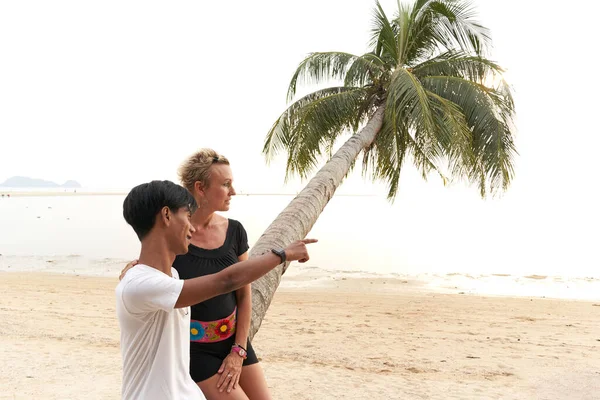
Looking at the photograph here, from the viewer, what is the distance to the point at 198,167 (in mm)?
2816

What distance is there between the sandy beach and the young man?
457 cm

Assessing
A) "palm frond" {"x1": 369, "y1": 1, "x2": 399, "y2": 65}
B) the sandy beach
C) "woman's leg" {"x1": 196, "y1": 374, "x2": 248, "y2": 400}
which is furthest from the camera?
"palm frond" {"x1": 369, "y1": 1, "x2": 399, "y2": 65}

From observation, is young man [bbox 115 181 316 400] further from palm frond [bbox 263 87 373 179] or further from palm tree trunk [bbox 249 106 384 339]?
palm frond [bbox 263 87 373 179]

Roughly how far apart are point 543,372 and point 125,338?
7.04 meters

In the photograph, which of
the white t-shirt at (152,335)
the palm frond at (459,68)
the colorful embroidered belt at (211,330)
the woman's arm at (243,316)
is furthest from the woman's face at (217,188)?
the palm frond at (459,68)

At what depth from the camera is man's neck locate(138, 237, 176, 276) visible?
1910 millimetres

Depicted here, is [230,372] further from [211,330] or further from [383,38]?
[383,38]

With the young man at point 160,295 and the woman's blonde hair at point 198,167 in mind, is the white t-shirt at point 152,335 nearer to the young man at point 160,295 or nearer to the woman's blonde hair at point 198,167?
the young man at point 160,295

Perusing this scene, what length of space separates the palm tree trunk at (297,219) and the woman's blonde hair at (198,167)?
3.67ft

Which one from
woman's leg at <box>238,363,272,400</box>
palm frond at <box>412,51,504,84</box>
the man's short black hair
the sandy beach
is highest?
palm frond at <box>412,51,504,84</box>

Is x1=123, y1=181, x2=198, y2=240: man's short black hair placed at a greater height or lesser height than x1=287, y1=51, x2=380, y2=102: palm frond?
lesser

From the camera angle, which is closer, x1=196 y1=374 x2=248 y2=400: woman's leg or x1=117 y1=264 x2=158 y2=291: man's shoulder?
x1=117 y1=264 x2=158 y2=291: man's shoulder

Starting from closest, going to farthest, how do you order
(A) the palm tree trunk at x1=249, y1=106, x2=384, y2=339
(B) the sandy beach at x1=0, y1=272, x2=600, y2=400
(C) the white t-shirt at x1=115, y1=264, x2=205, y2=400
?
(C) the white t-shirt at x1=115, y1=264, x2=205, y2=400 → (A) the palm tree trunk at x1=249, y1=106, x2=384, y2=339 → (B) the sandy beach at x1=0, y1=272, x2=600, y2=400

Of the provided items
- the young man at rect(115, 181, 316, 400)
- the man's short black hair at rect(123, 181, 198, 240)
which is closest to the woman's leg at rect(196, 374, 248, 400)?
the young man at rect(115, 181, 316, 400)
